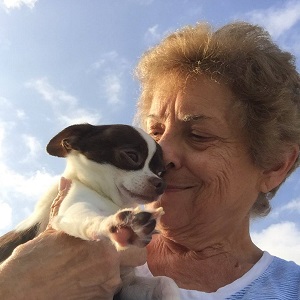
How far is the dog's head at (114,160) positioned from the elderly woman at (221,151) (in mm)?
218

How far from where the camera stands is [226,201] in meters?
3.57

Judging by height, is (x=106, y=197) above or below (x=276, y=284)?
above

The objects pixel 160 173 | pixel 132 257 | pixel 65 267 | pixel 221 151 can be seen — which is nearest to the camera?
pixel 65 267

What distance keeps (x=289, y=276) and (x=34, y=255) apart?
146 cm

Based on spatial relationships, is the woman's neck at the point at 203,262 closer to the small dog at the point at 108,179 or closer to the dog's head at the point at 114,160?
the small dog at the point at 108,179

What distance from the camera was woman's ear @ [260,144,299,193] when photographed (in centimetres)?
379

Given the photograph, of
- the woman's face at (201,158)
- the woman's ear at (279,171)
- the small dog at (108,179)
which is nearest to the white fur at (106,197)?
the small dog at (108,179)

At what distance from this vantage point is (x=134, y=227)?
2111 mm

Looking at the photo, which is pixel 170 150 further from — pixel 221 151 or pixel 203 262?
pixel 203 262

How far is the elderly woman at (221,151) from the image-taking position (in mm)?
3467

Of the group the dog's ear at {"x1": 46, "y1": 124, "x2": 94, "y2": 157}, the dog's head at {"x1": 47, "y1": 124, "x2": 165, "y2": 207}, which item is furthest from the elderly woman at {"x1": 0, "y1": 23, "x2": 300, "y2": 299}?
the dog's ear at {"x1": 46, "y1": 124, "x2": 94, "y2": 157}

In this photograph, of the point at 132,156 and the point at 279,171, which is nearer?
the point at 132,156

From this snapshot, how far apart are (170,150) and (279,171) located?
79 cm

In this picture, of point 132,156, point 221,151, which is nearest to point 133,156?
point 132,156
